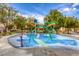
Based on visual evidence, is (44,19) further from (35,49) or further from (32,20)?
(35,49)

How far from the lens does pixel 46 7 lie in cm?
133

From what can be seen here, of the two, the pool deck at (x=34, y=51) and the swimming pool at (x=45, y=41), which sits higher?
the swimming pool at (x=45, y=41)

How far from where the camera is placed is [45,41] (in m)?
1.32

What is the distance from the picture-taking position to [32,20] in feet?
4.42

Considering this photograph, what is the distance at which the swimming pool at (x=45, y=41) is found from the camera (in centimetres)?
132

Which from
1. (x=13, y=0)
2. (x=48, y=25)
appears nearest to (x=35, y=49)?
(x=48, y=25)

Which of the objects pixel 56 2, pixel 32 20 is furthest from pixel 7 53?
pixel 56 2

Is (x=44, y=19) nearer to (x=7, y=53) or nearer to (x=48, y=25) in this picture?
(x=48, y=25)

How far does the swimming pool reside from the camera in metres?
1.32

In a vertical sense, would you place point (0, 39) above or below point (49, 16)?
below

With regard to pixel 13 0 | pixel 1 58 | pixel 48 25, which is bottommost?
pixel 1 58

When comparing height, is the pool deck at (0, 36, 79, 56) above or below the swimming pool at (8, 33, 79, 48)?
below

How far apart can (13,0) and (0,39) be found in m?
0.34

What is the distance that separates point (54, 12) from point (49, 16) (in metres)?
0.05
